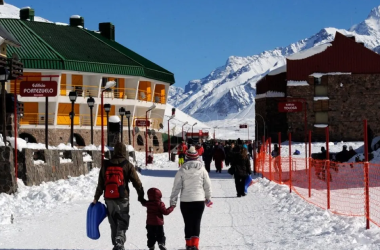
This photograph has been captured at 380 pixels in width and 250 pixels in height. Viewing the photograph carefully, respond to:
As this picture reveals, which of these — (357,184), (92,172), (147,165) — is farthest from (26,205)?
(147,165)

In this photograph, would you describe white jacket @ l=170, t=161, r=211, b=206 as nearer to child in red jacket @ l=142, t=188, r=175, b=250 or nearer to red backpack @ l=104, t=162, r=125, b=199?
child in red jacket @ l=142, t=188, r=175, b=250

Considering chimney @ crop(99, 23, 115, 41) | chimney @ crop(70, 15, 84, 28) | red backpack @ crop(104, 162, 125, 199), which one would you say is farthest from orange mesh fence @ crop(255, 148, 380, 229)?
chimney @ crop(99, 23, 115, 41)

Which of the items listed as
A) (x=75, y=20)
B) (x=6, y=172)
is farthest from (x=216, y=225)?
(x=75, y=20)

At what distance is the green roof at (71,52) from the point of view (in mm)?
50934

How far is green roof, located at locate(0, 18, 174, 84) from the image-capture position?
167 feet

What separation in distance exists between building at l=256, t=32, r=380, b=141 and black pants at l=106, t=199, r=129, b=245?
5491cm

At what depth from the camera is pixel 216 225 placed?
11953mm

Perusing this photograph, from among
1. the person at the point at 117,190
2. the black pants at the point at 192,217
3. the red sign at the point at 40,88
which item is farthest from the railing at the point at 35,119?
the person at the point at 117,190

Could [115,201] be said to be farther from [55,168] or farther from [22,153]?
[55,168]

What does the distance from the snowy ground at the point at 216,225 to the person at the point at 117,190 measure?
1.02 m

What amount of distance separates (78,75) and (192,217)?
47.2 metres

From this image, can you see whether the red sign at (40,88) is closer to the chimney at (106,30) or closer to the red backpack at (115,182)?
the red backpack at (115,182)

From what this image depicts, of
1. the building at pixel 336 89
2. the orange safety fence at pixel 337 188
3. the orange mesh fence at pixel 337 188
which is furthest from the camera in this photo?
the building at pixel 336 89

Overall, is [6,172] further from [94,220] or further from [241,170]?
[94,220]
